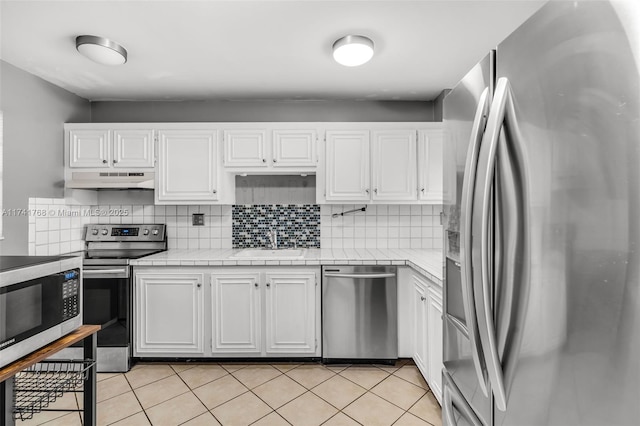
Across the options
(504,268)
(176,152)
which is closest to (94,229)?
(176,152)

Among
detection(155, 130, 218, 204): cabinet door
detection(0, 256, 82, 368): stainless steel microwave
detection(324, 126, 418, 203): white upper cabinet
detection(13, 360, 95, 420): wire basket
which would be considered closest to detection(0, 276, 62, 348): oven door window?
detection(0, 256, 82, 368): stainless steel microwave

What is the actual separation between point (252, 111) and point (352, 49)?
4.97 ft

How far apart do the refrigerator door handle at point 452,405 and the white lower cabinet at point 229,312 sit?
156 centimetres

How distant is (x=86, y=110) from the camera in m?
3.34

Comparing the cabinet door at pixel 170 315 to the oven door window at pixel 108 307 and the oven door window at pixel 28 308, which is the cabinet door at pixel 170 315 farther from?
the oven door window at pixel 28 308

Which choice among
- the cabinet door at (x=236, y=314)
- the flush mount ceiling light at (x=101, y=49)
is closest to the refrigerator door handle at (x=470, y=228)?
the cabinet door at (x=236, y=314)

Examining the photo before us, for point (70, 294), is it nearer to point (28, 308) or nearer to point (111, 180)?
point (28, 308)

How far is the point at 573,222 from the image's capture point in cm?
62

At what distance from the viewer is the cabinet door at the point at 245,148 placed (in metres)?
3.04

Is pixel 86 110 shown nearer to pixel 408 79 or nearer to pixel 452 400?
pixel 408 79

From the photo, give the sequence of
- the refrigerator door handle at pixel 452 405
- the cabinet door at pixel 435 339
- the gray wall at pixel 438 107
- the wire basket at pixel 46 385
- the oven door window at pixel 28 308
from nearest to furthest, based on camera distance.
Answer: the refrigerator door handle at pixel 452 405 → the oven door window at pixel 28 308 → the wire basket at pixel 46 385 → the cabinet door at pixel 435 339 → the gray wall at pixel 438 107

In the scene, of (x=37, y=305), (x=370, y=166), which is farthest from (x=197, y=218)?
(x=37, y=305)

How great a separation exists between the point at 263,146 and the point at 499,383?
2.64 metres

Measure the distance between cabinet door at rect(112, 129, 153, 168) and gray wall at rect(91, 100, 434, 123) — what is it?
0.42 m
